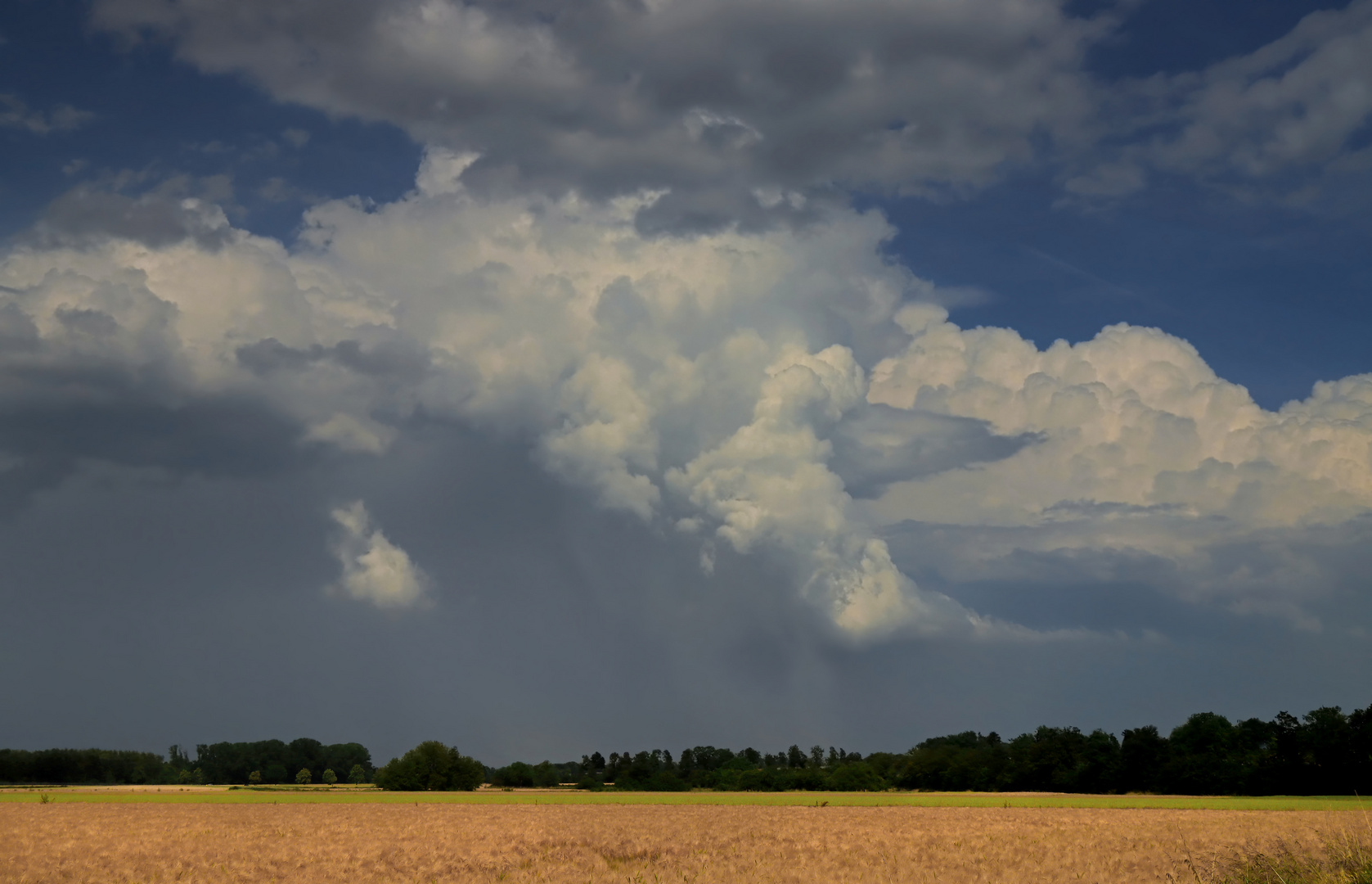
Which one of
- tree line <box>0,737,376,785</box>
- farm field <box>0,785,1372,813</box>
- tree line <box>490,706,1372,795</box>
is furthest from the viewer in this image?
tree line <box>0,737,376,785</box>

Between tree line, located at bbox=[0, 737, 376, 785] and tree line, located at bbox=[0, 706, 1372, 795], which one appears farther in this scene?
tree line, located at bbox=[0, 737, 376, 785]

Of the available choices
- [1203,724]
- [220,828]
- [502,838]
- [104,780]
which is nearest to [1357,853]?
[502,838]

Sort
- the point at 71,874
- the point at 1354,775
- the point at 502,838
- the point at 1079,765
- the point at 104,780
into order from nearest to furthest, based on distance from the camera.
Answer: the point at 71,874 → the point at 502,838 → the point at 1354,775 → the point at 1079,765 → the point at 104,780

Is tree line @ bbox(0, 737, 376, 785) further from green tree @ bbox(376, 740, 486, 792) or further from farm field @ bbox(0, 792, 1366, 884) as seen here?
farm field @ bbox(0, 792, 1366, 884)

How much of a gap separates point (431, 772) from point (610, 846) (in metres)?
82.7

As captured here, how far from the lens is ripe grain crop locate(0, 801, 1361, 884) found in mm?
42812

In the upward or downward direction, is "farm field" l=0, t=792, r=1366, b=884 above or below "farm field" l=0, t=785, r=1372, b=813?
above

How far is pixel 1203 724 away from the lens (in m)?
153

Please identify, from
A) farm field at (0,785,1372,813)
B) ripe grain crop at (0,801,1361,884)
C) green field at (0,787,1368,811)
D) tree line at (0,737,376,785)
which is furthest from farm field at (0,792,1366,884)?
tree line at (0,737,376,785)

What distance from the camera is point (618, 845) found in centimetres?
5100

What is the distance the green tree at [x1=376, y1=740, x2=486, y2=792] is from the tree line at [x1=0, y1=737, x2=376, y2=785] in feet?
210

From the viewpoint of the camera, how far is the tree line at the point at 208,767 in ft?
539

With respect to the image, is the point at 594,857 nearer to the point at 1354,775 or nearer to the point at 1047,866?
the point at 1047,866

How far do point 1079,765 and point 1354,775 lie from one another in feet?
110
